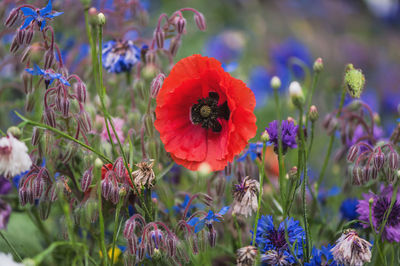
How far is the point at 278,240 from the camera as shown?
3.55ft

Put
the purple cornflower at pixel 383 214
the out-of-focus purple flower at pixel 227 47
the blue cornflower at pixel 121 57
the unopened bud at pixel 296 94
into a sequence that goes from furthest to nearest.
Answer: the out-of-focus purple flower at pixel 227 47 < the blue cornflower at pixel 121 57 < the purple cornflower at pixel 383 214 < the unopened bud at pixel 296 94

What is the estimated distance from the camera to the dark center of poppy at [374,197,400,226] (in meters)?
1.12

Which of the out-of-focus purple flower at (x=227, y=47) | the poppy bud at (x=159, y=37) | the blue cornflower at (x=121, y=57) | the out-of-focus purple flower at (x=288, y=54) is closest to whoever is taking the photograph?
the poppy bud at (x=159, y=37)

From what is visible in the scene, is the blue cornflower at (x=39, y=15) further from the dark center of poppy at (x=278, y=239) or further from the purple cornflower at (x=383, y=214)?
the purple cornflower at (x=383, y=214)

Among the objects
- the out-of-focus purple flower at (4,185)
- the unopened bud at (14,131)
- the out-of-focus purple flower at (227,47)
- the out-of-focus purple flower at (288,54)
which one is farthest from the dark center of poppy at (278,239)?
the out-of-focus purple flower at (227,47)

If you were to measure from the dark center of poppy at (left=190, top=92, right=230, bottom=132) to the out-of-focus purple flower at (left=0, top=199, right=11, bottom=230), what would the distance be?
1.90 ft

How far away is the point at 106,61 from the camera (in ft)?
Answer: 4.41

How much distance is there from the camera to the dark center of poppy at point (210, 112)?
132 centimetres

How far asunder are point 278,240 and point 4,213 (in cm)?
76

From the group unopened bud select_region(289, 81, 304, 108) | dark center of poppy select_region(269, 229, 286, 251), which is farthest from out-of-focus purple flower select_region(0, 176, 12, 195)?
unopened bud select_region(289, 81, 304, 108)

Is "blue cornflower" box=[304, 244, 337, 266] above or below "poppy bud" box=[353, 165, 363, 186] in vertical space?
below

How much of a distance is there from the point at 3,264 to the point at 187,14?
2990 mm

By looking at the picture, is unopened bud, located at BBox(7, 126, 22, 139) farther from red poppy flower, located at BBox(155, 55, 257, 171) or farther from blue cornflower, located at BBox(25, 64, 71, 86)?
red poppy flower, located at BBox(155, 55, 257, 171)

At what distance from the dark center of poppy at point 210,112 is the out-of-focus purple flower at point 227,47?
1777 millimetres
